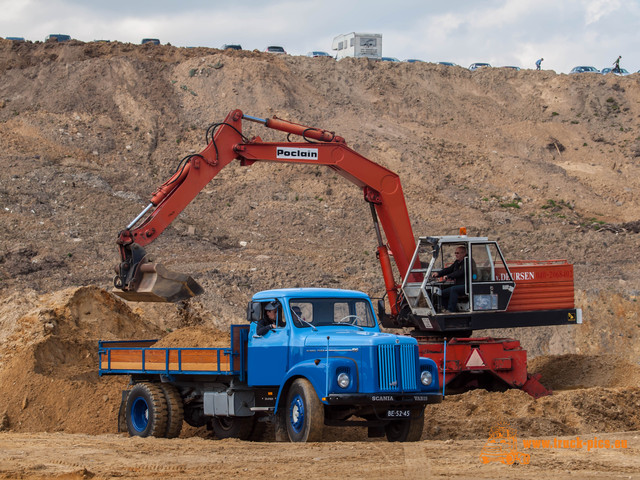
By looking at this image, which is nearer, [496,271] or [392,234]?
[496,271]

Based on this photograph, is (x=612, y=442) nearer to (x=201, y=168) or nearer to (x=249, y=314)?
(x=249, y=314)

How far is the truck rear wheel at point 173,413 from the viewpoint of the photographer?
42.4 ft

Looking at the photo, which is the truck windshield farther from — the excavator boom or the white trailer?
the white trailer

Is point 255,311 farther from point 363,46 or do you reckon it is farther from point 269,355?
point 363,46

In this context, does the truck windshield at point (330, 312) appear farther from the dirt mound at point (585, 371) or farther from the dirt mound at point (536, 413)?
the dirt mound at point (585, 371)

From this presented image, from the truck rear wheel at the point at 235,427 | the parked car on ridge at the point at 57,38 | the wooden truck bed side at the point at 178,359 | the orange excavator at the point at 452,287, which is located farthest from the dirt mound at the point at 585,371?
the parked car on ridge at the point at 57,38

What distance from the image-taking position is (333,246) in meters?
34.3

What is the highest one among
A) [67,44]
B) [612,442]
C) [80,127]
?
[67,44]

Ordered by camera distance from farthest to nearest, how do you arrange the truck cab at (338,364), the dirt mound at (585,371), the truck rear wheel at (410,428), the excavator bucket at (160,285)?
the dirt mound at (585,371) → the excavator bucket at (160,285) → the truck rear wheel at (410,428) → the truck cab at (338,364)

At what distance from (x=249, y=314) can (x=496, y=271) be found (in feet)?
19.5

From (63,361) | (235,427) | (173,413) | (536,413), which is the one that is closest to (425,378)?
(235,427)

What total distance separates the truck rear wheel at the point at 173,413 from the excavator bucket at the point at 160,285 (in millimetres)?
1591

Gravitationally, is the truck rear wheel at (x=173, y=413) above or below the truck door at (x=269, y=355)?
below

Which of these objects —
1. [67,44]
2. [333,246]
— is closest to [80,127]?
[67,44]
